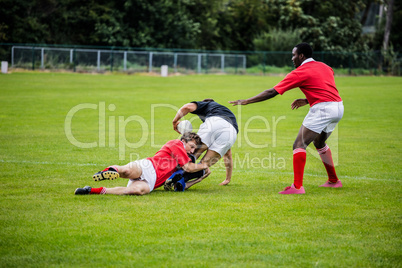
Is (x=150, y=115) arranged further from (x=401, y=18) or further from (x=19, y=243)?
(x=401, y=18)

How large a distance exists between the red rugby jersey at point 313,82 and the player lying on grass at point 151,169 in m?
1.84

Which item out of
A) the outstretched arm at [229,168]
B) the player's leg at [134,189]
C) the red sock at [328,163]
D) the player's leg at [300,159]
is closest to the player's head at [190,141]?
the outstretched arm at [229,168]

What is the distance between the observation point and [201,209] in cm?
698

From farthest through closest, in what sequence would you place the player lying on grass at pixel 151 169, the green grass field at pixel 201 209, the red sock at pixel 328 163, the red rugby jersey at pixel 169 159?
the red sock at pixel 328 163 < the red rugby jersey at pixel 169 159 < the player lying on grass at pixel 151 169 < the green grass field at pixel 201 209

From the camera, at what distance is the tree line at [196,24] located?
176 feet

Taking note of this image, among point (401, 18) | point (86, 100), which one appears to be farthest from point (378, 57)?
point (86, 100)

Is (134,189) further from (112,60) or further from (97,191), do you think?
(112,60)

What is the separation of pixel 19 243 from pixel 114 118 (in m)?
14.1

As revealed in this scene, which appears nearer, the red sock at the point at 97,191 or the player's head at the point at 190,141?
the red sock at the point at 97,191

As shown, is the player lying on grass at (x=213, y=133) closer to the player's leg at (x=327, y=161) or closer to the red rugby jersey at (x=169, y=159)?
the red rugby jersey at (x=169, y=159)

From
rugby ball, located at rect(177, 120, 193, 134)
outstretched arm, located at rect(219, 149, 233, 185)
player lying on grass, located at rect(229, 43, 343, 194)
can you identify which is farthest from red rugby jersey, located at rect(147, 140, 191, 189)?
player lying on grass, located at rect(229, 43, 343, 194)

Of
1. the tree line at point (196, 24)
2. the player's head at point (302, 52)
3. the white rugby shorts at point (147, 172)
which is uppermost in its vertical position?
the tree line at point (196, 24)

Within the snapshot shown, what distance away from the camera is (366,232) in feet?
19.7

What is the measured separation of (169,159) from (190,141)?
0.54 m
